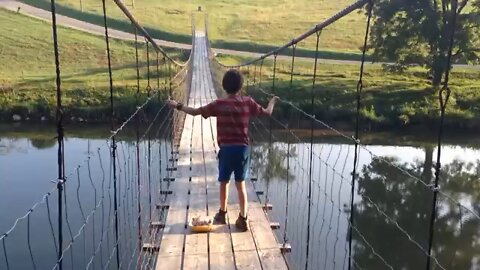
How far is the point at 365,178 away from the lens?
316 inches

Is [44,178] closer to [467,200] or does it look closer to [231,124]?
[467,200]

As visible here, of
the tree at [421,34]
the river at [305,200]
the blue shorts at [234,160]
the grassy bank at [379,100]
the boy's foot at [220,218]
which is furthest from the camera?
the tree at [421,34]

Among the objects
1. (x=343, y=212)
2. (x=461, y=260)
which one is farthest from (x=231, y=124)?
(x=343, y=212)

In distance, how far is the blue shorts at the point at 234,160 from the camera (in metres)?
2.38

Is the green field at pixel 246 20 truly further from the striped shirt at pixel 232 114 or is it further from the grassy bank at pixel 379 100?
the striped shirt at pixel 232 114

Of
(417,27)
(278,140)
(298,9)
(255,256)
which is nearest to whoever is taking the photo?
(255,256)

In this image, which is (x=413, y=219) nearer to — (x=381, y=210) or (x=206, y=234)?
(x=381, y=210)

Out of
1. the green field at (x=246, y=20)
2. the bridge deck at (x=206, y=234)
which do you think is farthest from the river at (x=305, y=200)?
the green field at (x=246, y=20)

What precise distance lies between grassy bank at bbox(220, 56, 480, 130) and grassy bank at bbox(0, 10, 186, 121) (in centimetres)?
269

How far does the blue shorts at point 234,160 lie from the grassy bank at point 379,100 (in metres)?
6.72

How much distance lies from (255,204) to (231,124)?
752mm

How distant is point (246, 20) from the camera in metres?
21.0

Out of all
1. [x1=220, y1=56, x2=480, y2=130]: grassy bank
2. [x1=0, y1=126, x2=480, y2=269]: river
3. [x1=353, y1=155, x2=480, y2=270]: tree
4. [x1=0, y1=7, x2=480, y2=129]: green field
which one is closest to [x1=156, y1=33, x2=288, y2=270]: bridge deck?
[x1=0, y1=126, x2=480, y2=269]: river

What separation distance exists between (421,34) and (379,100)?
170 cm
